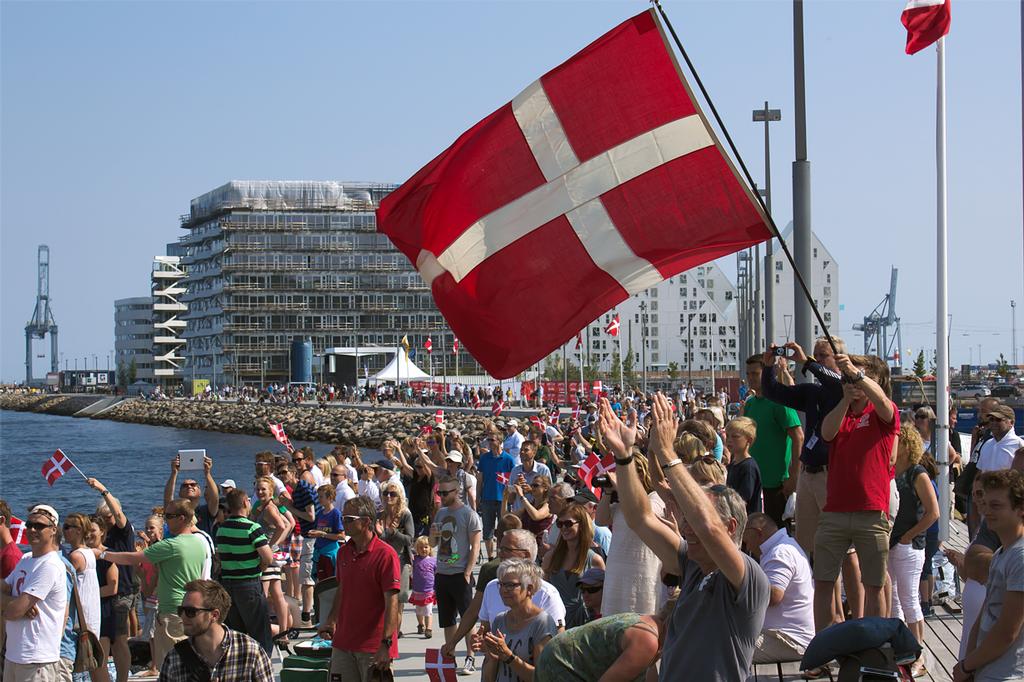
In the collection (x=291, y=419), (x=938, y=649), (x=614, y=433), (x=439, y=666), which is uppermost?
(x=614, y=433)

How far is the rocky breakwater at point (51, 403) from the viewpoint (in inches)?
5704

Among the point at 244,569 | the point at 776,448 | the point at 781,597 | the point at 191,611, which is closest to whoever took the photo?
the point at 191,611

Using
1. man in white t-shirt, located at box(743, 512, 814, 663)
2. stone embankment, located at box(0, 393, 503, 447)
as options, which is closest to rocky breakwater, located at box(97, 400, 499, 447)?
stone embankment, located at box(0, 393, 503, 447)

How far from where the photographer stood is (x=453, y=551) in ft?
33.9

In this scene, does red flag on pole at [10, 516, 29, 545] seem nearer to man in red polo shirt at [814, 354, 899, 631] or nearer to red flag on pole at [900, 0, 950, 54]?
man in red polo shirt at [814, 354, 899, 631]

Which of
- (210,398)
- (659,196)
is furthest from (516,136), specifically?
(210,398)

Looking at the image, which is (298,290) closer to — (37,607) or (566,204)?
(37,607)

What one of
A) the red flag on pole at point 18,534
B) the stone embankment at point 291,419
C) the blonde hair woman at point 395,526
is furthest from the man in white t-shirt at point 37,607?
the stone embankment at point 291,419

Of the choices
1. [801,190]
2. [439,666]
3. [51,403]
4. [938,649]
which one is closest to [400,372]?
[801,190]

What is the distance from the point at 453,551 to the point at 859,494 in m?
4.32

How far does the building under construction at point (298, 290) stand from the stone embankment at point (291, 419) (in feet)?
49.5

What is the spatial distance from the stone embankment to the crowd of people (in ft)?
122

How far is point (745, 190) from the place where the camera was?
23.2 feet

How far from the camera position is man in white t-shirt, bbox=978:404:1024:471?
9875 millimetres
